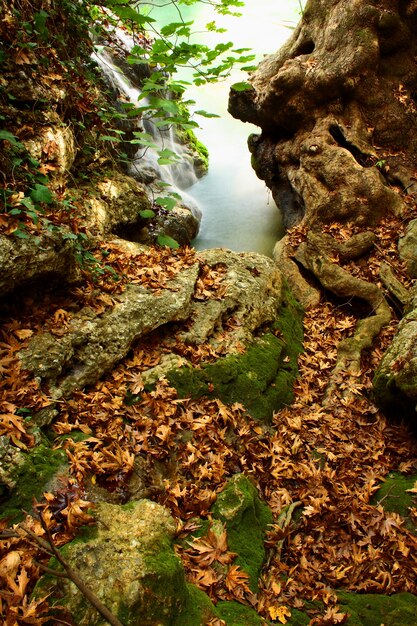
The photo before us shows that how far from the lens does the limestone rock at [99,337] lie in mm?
3691

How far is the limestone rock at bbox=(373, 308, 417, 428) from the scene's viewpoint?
4.38 metres

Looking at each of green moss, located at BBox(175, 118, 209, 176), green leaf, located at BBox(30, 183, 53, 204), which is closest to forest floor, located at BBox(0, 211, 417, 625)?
green leaf, located at BBox(30, 183, 53, 204)

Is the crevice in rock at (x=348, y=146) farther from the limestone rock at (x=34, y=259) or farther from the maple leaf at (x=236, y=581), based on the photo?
the maple leaf at (x=236, y=581)

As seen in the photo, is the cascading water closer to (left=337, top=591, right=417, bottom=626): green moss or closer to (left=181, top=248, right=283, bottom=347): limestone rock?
(left=181, top=248, right=283, bottom=347): limestone rock

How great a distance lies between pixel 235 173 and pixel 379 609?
1766cm

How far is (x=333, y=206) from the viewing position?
8383mm

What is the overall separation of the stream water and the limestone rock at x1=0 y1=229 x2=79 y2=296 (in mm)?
5358

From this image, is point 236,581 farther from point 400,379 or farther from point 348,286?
point 348,286

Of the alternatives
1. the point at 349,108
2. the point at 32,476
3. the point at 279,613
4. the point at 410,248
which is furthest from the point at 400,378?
the point at 349,108

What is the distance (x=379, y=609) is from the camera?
114 inches

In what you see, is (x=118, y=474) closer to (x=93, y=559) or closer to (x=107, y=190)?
(x=93, y=559)

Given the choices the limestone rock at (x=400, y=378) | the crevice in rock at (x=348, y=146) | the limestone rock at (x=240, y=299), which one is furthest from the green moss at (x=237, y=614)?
the crevice in rock at (x=348, y=146)

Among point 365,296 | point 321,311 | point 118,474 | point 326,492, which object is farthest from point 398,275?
point 118,474

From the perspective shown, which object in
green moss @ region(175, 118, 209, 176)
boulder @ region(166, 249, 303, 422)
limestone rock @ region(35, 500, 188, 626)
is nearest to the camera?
limestone rock @ region(35, 500, 188, 626)
